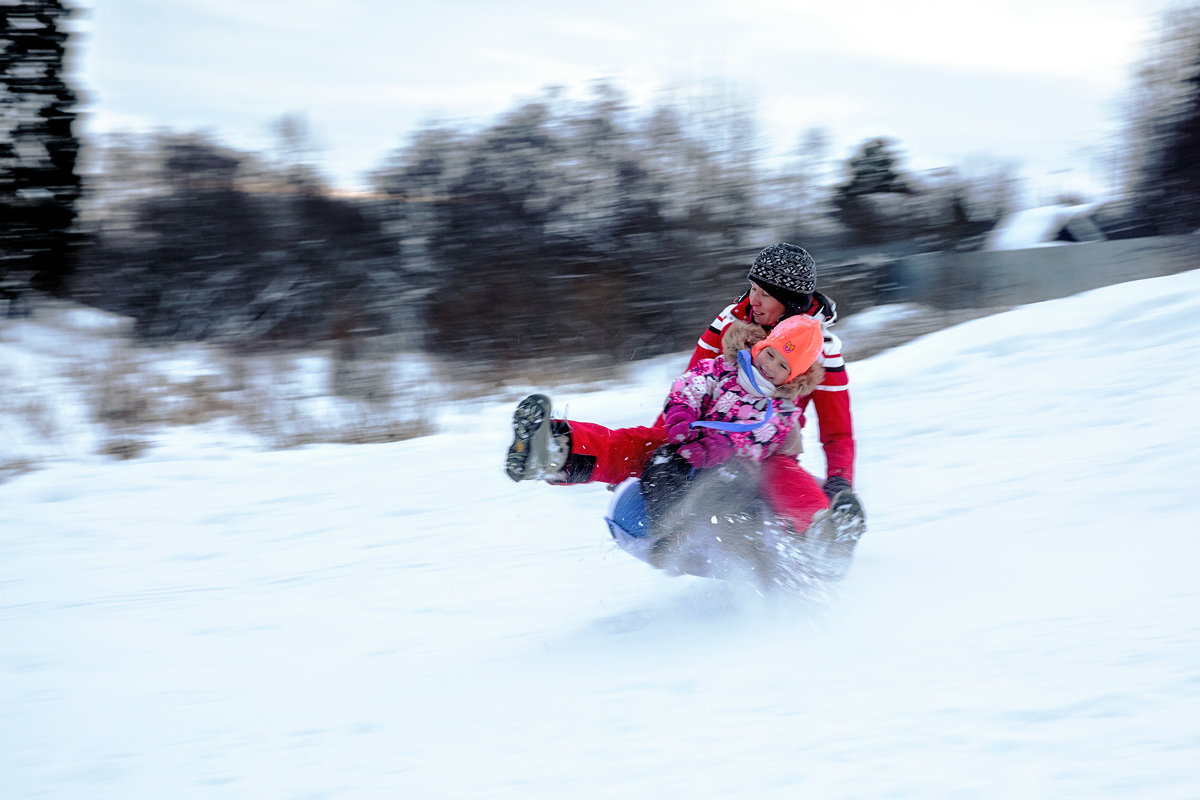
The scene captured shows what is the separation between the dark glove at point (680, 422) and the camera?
303 cm

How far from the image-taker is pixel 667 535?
297cm

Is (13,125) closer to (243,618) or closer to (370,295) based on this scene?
(370,295)

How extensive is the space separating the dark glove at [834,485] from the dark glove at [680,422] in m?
0.48

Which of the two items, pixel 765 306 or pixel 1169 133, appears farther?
pixel 1169 133

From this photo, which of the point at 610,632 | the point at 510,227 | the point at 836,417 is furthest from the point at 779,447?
the point at 510,227

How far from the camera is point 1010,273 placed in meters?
12.6

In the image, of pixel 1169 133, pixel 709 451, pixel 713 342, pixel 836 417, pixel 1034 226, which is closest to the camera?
pixel 709 451

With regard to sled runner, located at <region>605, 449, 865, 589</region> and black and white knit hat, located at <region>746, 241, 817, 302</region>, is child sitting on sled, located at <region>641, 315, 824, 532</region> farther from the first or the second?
black and white knit hat, located at <region>746, 241, 817, 302</region>

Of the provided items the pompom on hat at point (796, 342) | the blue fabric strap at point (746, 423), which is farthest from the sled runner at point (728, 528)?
the pompom on hat at point (796, 342)

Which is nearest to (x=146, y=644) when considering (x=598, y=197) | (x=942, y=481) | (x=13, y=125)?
(x=942, y=481)

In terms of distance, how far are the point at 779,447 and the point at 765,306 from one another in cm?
45

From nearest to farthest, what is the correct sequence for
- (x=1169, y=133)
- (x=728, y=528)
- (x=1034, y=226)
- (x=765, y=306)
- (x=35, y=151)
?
1. (x=728, y=528)
2. (x=765, y=306)
3. (x=35, y=151)
4. (x=1169, y=133)
5. (x=1034, y=226)

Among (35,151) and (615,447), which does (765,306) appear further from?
(35,151)

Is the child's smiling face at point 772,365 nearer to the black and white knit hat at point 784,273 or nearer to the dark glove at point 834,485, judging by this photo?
the black and white knit hat at point 784,273
